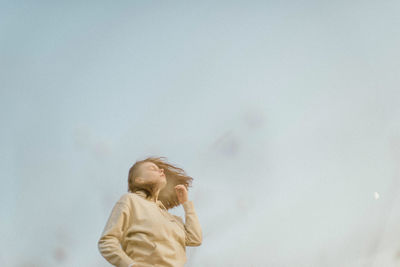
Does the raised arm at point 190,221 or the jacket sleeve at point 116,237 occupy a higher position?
the raised arm at point 190,221

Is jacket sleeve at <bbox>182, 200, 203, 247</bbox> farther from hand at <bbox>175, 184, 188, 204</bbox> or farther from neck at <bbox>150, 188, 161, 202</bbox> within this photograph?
neck at <bbox>150, 188, 161, 202</bbox>

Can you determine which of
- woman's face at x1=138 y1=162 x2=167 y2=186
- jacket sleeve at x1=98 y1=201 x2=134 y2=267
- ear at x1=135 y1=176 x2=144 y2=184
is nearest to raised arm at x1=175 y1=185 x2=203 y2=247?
woman's face at x1=138 y1=162 x2=167 y2=186

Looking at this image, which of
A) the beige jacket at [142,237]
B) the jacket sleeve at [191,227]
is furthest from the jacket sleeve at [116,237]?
the jacket sleeve at [191,227]

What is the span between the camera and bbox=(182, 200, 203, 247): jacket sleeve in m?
6.79

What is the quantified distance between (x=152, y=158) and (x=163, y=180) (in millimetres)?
404

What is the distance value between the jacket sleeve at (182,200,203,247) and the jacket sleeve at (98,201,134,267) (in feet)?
2.87

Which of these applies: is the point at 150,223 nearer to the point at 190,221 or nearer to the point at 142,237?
the point at 142,237

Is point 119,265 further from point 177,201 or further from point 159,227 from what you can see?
point 177,201

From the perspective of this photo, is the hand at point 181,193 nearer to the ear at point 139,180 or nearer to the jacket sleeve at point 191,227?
the jacket sleeve at point 191,227

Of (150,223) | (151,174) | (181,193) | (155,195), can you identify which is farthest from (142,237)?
(181,193)

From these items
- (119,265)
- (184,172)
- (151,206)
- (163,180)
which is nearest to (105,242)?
(119,265)

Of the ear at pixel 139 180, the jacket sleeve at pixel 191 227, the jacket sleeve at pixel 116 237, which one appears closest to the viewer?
the jacket sleeve at pixel 116 237

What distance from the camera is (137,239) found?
6.21 m

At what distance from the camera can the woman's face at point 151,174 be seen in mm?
6918
